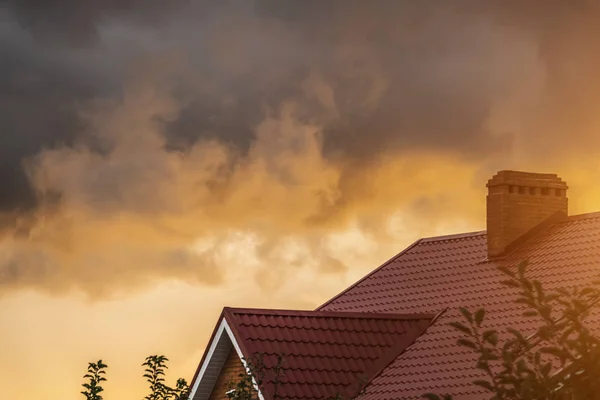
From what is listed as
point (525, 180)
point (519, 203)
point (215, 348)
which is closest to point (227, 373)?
point (215, 348)

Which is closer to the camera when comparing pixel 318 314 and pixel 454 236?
pixel 318 314

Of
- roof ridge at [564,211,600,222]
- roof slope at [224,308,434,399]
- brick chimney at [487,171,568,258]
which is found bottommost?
roof slope at [224,308,434,399]

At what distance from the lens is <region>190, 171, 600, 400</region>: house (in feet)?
64.4

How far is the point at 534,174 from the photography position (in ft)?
81.4

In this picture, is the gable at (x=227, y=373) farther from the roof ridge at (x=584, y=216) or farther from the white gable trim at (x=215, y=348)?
the roof ridge at (x=584, y=216)

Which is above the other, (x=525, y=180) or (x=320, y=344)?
(x=525, y=180)

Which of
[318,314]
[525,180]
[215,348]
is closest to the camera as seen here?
[318,314]

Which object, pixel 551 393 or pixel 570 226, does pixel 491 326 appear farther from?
pixel 551 393

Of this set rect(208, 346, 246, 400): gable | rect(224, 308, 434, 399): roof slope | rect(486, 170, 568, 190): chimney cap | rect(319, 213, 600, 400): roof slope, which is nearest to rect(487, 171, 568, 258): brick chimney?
rect(486, 170, 568, 190): chimney cap

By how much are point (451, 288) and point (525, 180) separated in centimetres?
344

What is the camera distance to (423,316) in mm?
21703

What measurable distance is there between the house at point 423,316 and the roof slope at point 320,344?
0.02 meters

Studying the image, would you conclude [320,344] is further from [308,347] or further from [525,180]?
[525,180]

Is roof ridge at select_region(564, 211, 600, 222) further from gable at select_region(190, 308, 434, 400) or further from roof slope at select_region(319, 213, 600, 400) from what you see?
gable at select_region(190, 308, 434, 400)
